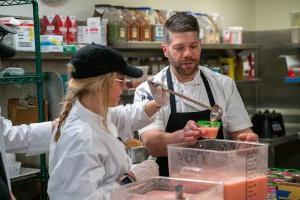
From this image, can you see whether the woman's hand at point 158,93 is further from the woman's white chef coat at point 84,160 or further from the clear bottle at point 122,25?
the clear bottle at point 122,25

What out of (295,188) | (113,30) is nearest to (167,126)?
(295,188)

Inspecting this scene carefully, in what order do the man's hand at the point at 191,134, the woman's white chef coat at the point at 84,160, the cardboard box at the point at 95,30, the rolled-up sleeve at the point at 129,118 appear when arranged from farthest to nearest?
1. the cardboard box at the point at 95,30
2. the rolled-up sleeve at the point at 129,118
3. the man's hand at the point at 191,134
4. the woman's white chef coat at the point at 84,160

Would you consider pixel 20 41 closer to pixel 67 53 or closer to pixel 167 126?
pixel 67 53

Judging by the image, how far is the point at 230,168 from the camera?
178 cm

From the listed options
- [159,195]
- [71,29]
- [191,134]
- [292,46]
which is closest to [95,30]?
[71,29]

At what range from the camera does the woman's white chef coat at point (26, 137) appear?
7.68ft

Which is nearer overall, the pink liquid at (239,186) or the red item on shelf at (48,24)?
the pink liquid at (239,186)

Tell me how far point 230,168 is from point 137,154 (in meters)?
1.50

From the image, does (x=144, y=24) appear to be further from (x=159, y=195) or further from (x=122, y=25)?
(x=159, y=195)

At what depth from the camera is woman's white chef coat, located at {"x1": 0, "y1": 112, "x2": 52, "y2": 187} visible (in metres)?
2.34

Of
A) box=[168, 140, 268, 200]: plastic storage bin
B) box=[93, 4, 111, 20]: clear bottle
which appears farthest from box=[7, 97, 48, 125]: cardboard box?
box=[168, 140, 268, 200]: plastic storage bin

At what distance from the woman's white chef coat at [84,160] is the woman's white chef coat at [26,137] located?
58cm

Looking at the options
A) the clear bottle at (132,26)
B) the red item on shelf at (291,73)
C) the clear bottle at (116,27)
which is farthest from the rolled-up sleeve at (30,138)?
the red item on shelf at (291,73)

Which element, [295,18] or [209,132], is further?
[295,18]
